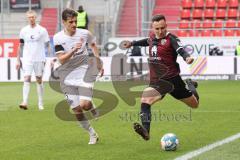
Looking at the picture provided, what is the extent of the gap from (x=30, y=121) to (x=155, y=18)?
5.06m

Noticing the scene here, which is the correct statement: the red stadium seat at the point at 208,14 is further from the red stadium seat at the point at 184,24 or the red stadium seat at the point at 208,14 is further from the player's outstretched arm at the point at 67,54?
the player's outstretched arm at the point at 67,54

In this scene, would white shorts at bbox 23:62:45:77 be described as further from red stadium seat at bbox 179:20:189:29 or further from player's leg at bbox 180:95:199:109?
red stadium seat at bbox 179:20:189:29

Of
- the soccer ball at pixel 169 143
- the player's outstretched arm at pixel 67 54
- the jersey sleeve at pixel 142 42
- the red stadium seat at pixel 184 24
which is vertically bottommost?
the soccer ball at pixel 169 143

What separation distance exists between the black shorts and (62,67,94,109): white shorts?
3.31 feet

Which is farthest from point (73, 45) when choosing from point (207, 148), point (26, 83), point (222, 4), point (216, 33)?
point (222, 4)

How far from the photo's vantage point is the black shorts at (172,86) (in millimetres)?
10625

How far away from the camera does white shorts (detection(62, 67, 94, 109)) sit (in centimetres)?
1082

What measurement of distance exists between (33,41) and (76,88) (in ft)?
21.2

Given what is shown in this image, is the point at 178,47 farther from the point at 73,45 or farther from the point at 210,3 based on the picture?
the point at 210,3

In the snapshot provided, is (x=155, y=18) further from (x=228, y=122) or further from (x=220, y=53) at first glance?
(x=220, y=53)

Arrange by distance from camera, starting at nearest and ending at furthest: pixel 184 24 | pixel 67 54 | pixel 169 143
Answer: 1. pixel 169 143
2. pixel 67 54
3. pixel 184 24

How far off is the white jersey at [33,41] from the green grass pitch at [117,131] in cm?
132

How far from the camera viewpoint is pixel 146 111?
10367 mm

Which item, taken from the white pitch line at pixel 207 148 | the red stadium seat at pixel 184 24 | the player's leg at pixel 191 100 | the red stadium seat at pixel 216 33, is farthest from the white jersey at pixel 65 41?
the red stadium seat at pixel 184 24
